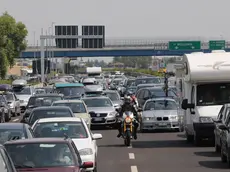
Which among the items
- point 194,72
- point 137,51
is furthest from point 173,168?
point 137,51

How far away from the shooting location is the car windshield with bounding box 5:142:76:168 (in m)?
12.6

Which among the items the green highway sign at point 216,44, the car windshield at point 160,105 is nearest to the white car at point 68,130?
the car windshield at point 160,105

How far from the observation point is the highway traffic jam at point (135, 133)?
1281 cm

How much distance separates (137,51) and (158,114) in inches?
3401

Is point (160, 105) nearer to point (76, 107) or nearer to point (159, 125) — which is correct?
point (159, 125)

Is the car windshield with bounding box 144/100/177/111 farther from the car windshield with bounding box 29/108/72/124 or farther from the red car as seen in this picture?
the red car

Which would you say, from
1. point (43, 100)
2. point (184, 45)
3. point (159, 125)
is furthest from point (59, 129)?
point (184, 45)

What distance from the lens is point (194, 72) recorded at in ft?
81.4

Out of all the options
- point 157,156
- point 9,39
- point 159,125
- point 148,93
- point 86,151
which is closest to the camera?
point 86,151

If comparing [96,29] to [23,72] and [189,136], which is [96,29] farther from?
[23,72]

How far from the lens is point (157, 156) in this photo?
74.9ft

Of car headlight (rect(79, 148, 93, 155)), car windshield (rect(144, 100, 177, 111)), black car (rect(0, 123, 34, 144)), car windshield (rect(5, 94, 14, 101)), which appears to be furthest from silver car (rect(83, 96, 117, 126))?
black car (rect(0, 123, 34, 144))

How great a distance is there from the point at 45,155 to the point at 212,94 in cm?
1372

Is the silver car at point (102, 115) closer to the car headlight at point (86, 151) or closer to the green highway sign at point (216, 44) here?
the car headlight at point (86, 151)
